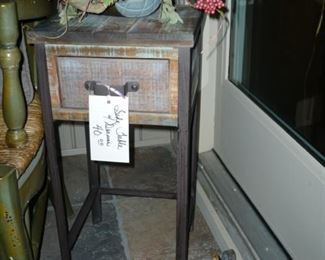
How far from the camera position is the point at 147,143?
1983 millimetres

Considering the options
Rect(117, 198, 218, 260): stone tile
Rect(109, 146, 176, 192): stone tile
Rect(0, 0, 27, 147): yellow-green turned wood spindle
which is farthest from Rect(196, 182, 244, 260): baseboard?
Rect(0, 0, 27, 147): yellow-green turned wood spindle

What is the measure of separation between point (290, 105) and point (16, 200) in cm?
71

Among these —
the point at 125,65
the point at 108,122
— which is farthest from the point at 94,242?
the point at 125,65

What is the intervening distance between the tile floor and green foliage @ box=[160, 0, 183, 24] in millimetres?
717

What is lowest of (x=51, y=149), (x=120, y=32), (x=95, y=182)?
(x=95, y=182)

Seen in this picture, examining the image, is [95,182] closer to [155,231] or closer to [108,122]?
[155,231]

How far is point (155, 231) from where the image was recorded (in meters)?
1.53

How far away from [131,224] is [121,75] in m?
0.71

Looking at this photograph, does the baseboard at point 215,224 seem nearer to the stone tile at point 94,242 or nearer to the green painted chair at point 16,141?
the stone tile at point 94,242

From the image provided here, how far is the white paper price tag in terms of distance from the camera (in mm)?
993

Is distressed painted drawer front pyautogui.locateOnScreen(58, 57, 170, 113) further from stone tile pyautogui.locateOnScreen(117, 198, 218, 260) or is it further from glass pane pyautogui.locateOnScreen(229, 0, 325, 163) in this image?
stone tile pyautogui.locateOnScreen(117, 198, 218, 260)

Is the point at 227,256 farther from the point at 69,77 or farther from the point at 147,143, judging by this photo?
the point at 147,143

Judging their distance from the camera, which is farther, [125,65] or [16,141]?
[16,141]

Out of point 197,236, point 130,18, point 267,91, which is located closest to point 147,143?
point 197,236
